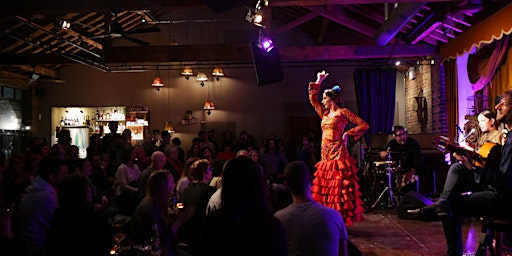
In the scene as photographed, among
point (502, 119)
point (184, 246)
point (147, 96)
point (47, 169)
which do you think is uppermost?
point (147, 96)

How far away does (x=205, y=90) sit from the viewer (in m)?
14.3

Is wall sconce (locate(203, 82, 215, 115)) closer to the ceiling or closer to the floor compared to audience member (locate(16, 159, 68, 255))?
closer to the ceiling

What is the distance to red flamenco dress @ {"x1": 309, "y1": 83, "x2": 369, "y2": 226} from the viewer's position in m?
5.61

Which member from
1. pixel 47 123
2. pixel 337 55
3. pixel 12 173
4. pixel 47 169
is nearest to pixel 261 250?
pixel 47 169

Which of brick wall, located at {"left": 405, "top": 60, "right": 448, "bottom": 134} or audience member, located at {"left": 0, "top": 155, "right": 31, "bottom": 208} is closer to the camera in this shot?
audience member, located at {"left": 0, "top": 155, "right": 31, "bottom": 208}

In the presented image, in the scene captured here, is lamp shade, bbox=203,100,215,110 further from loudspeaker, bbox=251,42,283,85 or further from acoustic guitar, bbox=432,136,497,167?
acoustic guitar, bbox=432,136,497,167

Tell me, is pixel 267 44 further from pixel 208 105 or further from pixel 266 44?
pixel 208 105

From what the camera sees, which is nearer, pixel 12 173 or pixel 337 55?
pixel 12 173

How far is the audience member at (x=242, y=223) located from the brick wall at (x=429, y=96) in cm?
859

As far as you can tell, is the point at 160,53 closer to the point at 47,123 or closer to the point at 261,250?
the point at 47,123

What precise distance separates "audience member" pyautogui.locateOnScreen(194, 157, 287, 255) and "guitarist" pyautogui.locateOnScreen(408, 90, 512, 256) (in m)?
2.32

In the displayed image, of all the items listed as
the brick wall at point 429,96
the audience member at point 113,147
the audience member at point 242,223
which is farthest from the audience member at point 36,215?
the brick wall at point 429,96

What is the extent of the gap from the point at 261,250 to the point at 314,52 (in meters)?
9.24

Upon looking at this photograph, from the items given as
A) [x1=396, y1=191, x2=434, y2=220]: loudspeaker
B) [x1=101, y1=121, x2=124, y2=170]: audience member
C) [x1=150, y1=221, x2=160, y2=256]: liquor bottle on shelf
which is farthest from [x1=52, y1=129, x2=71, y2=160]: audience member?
[x1=396, y1=191, x2=434, y2=220]: loudspeaker
